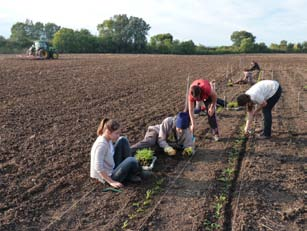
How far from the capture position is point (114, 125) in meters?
5.23

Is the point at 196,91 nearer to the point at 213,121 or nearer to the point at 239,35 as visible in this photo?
the point at 213,121

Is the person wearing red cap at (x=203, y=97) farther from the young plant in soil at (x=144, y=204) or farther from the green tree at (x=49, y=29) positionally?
the green tree at (x=49, y=29)

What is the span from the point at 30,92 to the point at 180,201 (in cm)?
978

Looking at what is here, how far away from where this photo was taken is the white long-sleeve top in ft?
17.2

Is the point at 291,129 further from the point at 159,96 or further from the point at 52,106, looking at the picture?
the point at 52,106

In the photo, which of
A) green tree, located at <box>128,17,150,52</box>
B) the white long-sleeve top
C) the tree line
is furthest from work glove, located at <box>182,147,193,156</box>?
green tree, located at <box>128,17,150,52</box>

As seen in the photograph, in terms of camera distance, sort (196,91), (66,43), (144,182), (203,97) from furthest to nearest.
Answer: (66,43) < (203,97) < (196,91) < (144,182)

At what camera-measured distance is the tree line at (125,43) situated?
2500 inches

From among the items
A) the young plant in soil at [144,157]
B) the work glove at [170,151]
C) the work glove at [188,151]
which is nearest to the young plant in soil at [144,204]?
the young plant in soil at [144,157]

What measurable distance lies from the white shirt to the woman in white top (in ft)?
10.7

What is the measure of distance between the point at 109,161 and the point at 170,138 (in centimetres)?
190

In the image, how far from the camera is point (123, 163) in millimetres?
5367

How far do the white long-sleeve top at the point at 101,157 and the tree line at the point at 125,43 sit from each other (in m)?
53.2

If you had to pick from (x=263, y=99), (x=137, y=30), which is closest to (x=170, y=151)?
(x=263, y=99)
